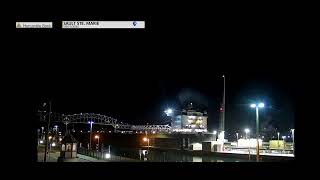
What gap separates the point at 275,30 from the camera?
12.6 ft

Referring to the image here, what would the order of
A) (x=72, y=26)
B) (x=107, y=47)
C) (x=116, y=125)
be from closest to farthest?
1. (x=72, y=26)
2. (x=107, y=47)
3. (x=116, y=125)

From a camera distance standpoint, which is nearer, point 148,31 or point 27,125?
point 27,125

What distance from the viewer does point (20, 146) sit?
3.32m

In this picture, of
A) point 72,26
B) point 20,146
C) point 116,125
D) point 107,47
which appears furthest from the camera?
point 116,125

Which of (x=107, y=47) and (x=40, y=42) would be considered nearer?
(x=40, y=42)

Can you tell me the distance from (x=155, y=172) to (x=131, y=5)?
5.55 ft

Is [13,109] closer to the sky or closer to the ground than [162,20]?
closer to the ground

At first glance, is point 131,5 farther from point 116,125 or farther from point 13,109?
point 116,125

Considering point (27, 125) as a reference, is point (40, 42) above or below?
above

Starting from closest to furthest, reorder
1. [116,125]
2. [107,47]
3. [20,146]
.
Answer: [20,146], [107,47], [116,125]

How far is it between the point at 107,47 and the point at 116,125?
118095 millimetres

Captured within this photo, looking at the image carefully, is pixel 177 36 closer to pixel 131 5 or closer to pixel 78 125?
pixel 131 5

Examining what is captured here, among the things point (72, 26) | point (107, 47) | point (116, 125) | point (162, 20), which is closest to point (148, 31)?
point (162, 20)

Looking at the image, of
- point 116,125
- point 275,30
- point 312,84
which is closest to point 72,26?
point 275,30
